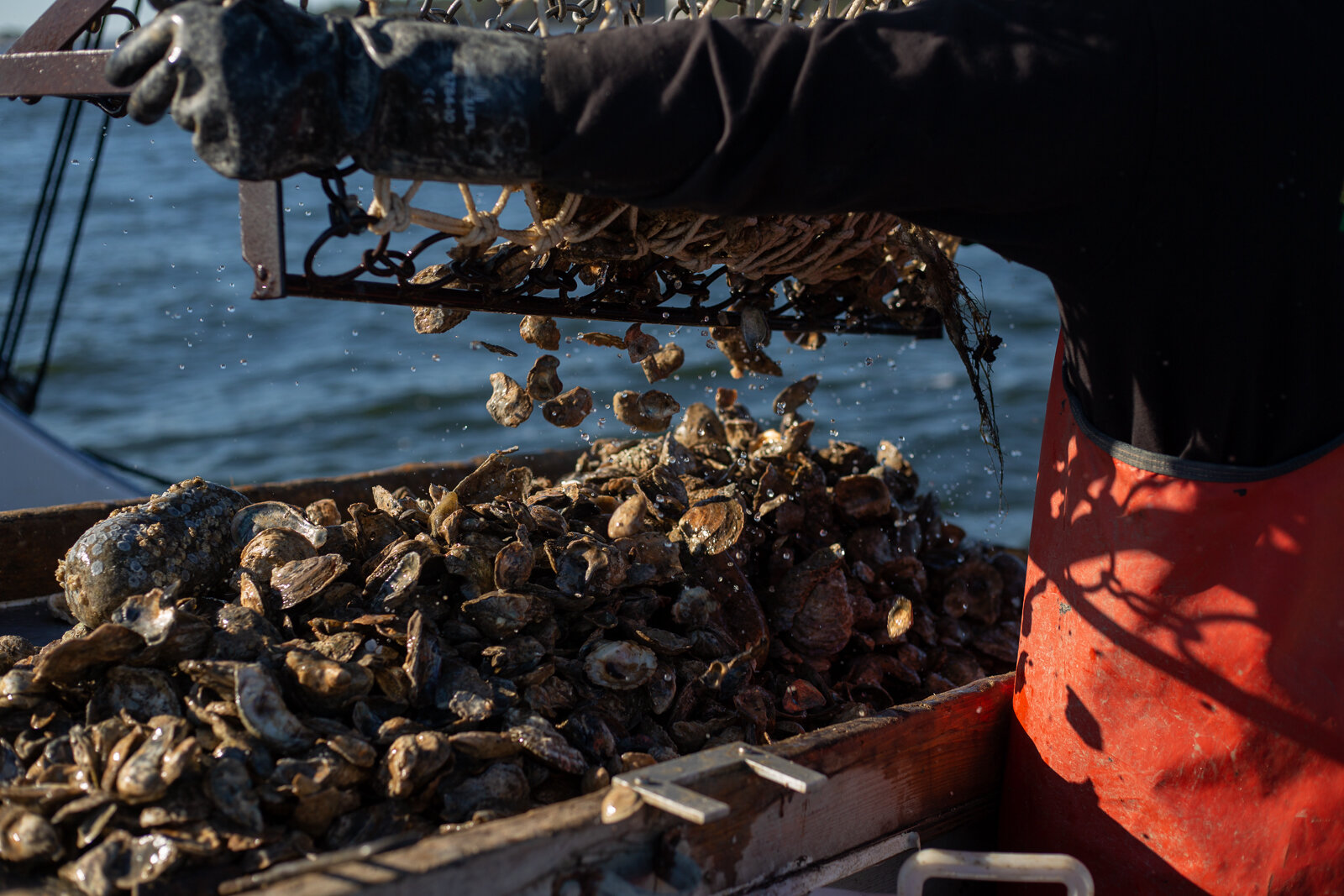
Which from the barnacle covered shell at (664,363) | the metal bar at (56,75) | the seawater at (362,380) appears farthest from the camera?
the seawater at (362,380)

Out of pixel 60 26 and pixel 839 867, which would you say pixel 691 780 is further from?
pixel 60 26

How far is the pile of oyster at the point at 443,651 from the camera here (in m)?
1.15

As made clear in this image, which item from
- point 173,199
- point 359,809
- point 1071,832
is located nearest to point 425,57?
point 359,809

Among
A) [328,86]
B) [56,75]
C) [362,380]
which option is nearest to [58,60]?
[56,75]

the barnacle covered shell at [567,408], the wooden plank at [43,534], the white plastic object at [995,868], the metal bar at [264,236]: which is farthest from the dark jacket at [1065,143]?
the wooden plank at [43,534]

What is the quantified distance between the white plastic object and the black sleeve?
848 millimetres

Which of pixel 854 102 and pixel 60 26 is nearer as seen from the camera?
pixel 854 102

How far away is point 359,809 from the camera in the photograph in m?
1.20

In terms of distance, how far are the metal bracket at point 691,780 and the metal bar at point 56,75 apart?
1.08 metres

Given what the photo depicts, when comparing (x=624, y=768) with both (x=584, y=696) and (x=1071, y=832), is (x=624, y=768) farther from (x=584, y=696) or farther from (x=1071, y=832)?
(x=1071, y=832)

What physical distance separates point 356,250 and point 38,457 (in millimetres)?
7028

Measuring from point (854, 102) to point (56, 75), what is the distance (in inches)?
42.8

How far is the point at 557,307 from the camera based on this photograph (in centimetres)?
162

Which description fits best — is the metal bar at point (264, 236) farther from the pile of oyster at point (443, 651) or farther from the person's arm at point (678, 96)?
the pile of oyster at point (443, 651)
